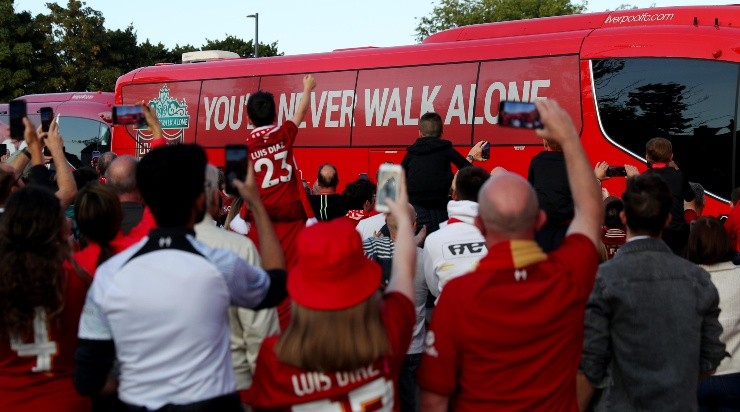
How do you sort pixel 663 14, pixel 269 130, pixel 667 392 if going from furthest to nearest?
1. pixel 663 14
2. pixel 269 130
3. pixel 667 392

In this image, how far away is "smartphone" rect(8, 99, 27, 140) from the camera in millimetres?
5414

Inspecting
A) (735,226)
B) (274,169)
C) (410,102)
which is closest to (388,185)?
(274,169)

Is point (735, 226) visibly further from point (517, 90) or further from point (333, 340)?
point (333, 340)

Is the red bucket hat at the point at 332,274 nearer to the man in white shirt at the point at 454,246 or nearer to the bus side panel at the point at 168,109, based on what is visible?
the man in white shirt at the point at 454,246

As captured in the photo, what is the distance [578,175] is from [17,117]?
333 centimetres

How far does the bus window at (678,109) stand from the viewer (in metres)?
12.9

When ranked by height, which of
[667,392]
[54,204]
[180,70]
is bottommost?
[667,392]

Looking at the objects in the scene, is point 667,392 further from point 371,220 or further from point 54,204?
point 371,220

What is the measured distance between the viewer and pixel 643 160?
13.6 m

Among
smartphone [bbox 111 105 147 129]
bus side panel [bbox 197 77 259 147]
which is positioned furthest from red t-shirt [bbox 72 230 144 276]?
bus side panel [bbox 197 77 259 147]

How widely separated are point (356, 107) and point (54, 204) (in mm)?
13253

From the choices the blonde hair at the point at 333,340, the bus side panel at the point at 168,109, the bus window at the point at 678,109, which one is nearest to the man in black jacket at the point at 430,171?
the bus window at the point at 678,109

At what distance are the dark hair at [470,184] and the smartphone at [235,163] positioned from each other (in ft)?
8.38

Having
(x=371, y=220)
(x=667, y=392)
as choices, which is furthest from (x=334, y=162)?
(x=667, y=392)
